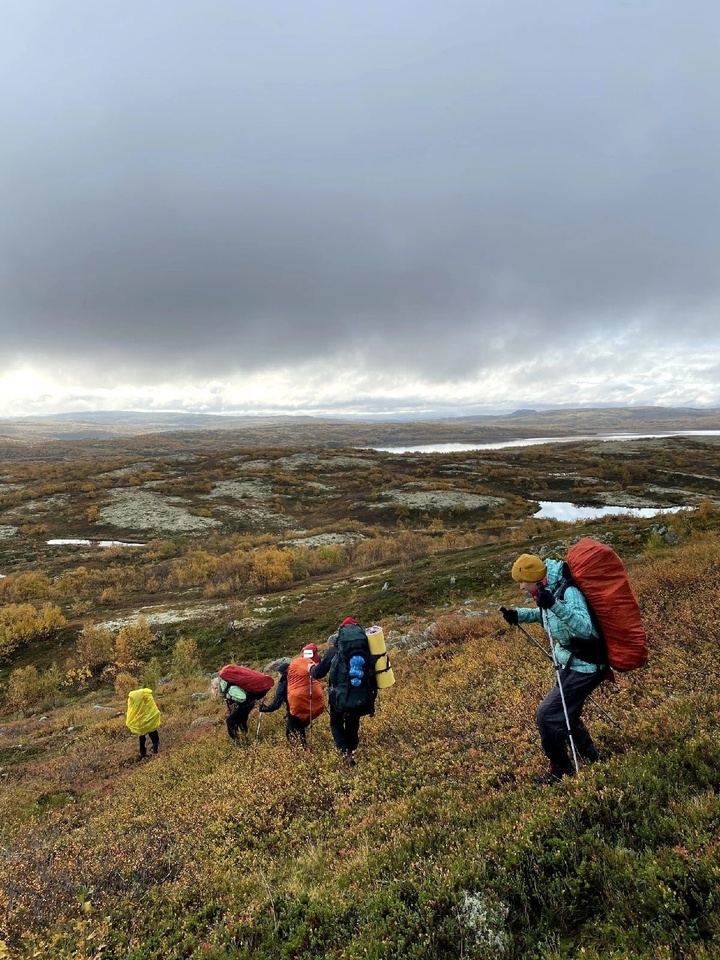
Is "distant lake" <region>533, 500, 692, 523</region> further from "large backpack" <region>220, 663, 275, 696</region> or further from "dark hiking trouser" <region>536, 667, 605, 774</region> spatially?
"dark hiking trouser" <region>536, 667, 605, 774</region>

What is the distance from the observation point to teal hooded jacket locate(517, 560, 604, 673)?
18.0 feet

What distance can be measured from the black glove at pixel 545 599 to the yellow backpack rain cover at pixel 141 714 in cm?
1041

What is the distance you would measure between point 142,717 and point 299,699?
4880 millimetres

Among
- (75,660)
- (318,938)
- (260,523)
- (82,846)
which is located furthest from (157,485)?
(318,938)

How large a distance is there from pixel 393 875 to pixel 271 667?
40.0 feet

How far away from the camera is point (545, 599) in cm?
546

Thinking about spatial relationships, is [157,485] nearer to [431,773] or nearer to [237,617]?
[237,617]

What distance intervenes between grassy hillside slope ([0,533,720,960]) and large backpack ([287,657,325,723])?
66 centimetres

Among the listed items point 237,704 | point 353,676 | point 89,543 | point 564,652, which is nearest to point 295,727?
point 237,704

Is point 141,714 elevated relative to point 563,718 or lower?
lower

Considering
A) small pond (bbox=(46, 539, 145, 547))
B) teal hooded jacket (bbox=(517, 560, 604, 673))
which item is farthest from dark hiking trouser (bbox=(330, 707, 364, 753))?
small pond (bbox=(46, 539, 145, 547))

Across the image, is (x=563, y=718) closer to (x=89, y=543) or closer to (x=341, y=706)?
(x=341, y=706)

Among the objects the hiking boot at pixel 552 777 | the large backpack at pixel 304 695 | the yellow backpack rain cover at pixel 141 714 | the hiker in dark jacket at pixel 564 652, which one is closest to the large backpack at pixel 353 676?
the large backpack at pixel 304 695

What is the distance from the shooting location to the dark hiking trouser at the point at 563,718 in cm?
561
